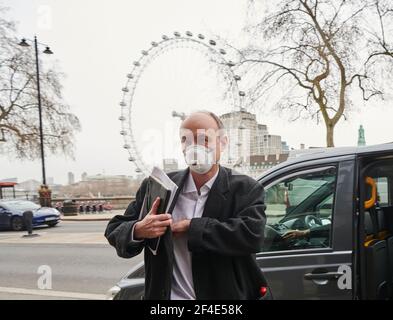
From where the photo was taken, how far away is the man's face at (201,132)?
148 centimetres

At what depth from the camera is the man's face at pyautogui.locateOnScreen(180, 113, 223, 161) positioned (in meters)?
1.48

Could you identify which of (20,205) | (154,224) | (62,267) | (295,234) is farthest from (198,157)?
(20,205)

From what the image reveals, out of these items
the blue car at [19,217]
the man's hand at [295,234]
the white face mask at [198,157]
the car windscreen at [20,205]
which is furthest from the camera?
the car windscreen at [20,205]

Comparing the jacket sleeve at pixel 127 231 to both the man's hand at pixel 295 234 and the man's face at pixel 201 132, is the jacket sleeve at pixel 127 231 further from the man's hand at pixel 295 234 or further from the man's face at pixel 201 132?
the man's hand at pixel 295 234

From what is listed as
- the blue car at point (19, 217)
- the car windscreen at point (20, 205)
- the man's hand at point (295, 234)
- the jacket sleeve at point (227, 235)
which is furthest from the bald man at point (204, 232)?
the car windscreen at point (20, 205)

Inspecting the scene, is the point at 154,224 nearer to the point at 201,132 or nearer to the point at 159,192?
the point at 159,192

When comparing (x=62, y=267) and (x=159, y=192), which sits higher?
(x=159, y=192)

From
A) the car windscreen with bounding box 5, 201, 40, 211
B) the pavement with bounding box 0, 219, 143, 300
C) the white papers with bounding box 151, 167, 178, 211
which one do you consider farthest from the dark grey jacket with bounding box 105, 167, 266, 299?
the car windscreen with bounding box 5, 201, 40, 211

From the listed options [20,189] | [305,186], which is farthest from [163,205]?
[20,189]

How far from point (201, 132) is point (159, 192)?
27 centimetres

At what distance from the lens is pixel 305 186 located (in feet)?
8.75

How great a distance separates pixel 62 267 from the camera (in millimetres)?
7488

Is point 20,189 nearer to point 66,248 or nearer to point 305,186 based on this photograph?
point 66,248

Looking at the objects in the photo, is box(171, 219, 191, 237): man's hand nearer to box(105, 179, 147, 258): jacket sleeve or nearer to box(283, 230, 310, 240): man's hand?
box(105, 179, 147, 258): jacket sleeve
